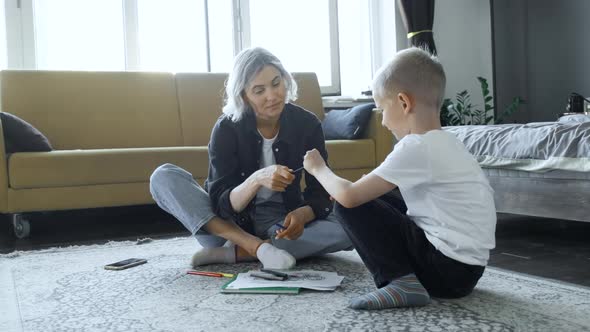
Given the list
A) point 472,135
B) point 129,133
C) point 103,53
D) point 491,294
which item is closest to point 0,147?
point 129,133

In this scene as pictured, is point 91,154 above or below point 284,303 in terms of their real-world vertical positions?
above

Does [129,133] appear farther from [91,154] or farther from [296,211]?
[296,211]

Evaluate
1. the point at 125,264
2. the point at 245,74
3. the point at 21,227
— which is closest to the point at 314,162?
the point at 245,74

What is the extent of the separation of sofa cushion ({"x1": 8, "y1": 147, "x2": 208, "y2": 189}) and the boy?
181 cm

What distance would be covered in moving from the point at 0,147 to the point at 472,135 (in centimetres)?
213

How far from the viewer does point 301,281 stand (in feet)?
5.51

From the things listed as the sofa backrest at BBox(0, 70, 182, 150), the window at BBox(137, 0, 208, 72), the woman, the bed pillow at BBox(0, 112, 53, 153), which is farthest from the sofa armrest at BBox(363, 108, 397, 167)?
the bed pillow at BBox(0, 112, 53, 153)

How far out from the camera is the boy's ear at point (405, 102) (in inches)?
56.4

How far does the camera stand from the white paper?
1629 millimetres

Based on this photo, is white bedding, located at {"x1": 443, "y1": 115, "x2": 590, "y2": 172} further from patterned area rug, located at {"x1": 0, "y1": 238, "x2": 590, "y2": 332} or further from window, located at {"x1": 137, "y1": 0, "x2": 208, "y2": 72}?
window, located at {"x1": 137, "y1": 0, "x2": 208, "y2": 72}

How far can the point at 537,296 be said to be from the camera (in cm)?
155

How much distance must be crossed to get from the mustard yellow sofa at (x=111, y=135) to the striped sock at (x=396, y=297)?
1.98 meters

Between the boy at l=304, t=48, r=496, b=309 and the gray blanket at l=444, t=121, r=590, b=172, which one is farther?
the gray blanket at l=444, t=121, r=590, b=172

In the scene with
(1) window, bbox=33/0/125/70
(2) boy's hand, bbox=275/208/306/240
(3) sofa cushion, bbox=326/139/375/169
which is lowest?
(2) boy's hand, bbox=275/208/306/240
